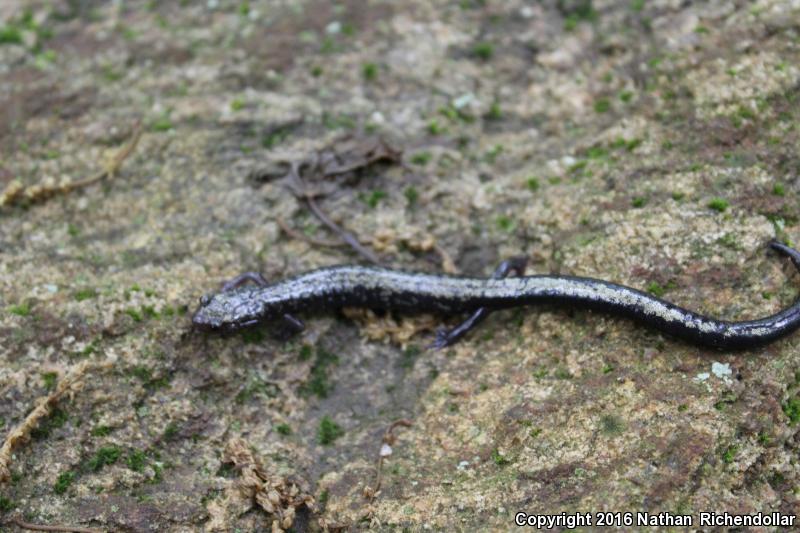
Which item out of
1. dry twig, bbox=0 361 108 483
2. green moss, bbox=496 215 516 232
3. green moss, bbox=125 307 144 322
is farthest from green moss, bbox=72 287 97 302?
green moss, bbox=496 215 516 232

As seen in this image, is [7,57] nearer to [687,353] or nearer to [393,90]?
[393,90]

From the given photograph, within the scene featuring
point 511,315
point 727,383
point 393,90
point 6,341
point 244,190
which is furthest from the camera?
point 393,90

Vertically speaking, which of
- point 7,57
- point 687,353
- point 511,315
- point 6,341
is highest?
point 7,57

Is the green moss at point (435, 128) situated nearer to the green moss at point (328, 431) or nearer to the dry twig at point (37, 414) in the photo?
the green moss at point (328, 431)

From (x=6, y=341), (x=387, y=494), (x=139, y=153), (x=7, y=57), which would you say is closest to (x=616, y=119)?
(x=387, y=494)

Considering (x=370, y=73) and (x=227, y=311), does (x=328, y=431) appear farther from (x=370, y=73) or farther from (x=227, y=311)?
(x=370, y=73)

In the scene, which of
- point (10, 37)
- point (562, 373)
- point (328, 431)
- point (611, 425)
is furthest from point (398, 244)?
point (10, 37)
